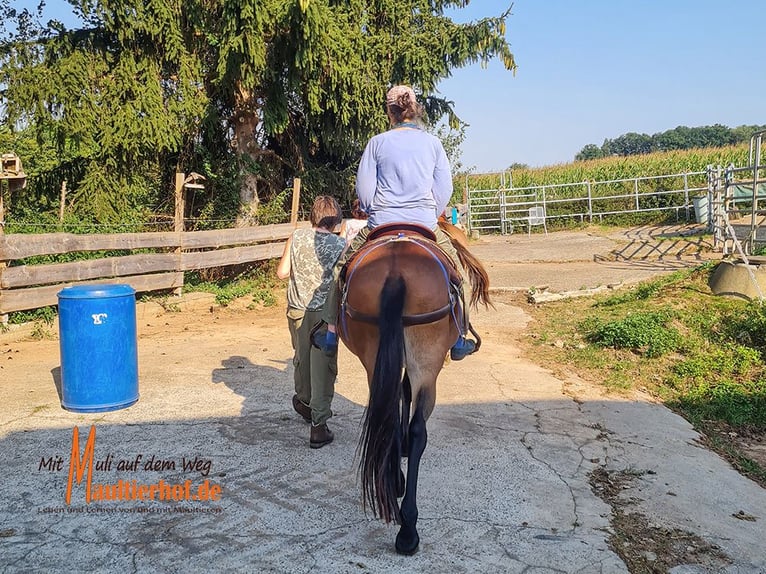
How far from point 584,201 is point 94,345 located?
82.4 feet

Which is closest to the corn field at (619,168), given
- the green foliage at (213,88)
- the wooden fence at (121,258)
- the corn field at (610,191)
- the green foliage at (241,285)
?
the corn field at (610,191)

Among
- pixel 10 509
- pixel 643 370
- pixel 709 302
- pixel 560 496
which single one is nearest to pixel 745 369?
pixel 643 370

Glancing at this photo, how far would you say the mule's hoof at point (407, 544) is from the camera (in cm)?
337

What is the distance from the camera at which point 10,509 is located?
3799 millimetres

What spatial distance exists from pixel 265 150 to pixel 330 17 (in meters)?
3.88

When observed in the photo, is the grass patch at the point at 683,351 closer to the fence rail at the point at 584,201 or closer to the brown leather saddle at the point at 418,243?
the brown leather saddle at the point at 418,243

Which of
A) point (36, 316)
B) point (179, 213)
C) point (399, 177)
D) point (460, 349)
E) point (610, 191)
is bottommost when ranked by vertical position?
point (36, 316)

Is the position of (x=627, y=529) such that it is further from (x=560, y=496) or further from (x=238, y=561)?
(x=238, y=561)

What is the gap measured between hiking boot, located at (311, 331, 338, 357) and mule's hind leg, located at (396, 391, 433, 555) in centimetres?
85

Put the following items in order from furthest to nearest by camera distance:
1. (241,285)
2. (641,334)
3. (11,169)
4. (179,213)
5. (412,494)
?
1. (241,285)
2. (179,213)
3. (11,169)
4. (641,334)
5. (412,494)

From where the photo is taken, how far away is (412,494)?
349 cm

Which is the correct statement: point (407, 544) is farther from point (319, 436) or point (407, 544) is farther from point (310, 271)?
point (310, 271)

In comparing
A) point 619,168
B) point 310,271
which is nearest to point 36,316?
point 310,271

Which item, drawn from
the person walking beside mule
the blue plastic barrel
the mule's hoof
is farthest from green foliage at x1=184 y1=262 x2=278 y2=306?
the mule's hoof
